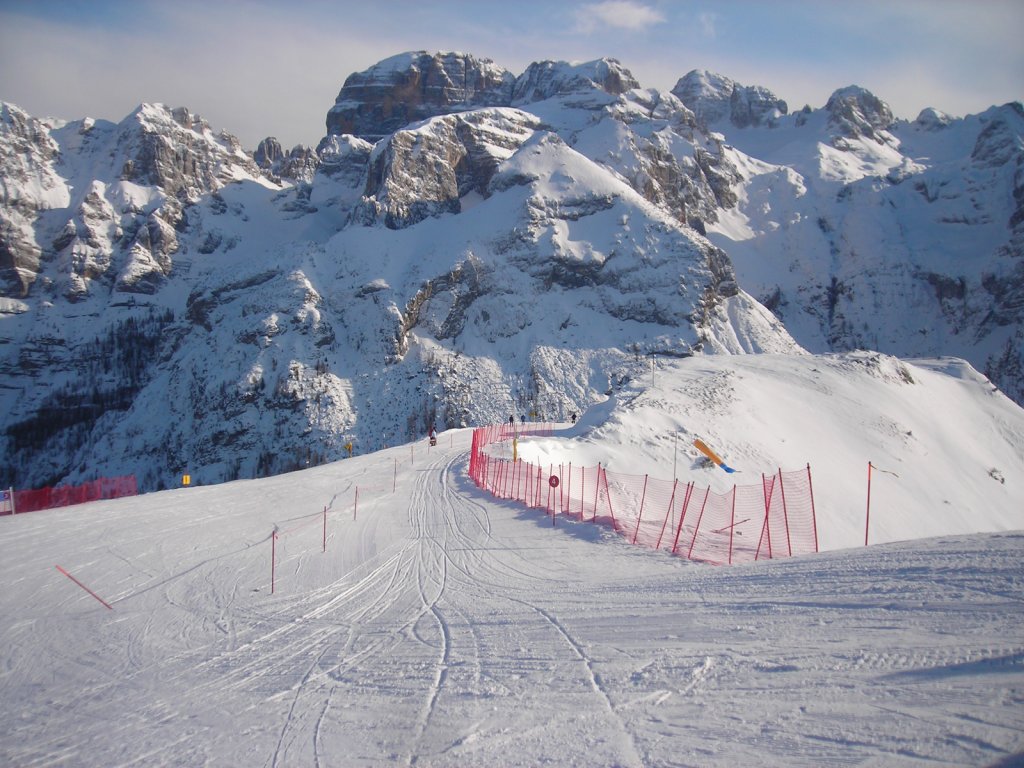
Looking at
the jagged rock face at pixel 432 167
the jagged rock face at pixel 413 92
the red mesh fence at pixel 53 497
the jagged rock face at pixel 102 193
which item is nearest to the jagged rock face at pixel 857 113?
the jagged rock face at pixel 413 92

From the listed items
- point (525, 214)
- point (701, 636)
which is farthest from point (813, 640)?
point (525, 214)

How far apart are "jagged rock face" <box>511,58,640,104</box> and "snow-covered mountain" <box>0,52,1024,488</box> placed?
79 centimetres

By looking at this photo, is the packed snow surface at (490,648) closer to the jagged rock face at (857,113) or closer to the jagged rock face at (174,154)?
the jagged rock face at (174,154)

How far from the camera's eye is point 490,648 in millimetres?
9344

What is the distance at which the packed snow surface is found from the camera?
6.27m

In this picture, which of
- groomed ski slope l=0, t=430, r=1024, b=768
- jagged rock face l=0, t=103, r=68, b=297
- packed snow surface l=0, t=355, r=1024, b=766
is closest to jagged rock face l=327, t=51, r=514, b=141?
jagged rock face l=0, t=103, r=68, b=297

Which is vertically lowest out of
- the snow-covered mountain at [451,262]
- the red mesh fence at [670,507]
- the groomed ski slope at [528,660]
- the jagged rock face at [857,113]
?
the red mesh fence at [670,507]

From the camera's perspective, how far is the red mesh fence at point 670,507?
17.0 m

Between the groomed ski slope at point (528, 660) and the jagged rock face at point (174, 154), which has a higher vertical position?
the jagged rock face at point (174, 154)

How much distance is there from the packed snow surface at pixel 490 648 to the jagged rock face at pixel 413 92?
187 m

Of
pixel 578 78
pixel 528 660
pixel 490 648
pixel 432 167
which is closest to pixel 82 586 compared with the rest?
pixel 490 648

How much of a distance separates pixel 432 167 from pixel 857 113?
130368mm

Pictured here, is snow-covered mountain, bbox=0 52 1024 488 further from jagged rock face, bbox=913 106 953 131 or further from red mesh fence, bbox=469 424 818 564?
red mesh fence, bbox=469 424 818 564

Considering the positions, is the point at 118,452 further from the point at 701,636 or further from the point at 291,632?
the point at 701,636
